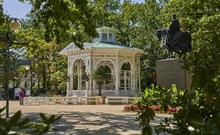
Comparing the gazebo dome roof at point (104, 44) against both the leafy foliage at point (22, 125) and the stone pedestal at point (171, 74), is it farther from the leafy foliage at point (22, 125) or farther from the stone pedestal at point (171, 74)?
the leafy foliage at point (22, 125)

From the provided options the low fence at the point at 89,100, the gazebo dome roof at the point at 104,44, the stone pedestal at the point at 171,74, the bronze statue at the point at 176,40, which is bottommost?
the low fence at the point at 89,100

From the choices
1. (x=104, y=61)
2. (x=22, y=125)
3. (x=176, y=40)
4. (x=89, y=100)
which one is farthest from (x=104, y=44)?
(x=22, y=125)

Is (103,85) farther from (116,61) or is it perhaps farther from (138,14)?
(138,14)

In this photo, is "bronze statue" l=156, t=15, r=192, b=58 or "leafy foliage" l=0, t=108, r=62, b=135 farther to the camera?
"bronze statue" l=156, t=15, r=192, b=58

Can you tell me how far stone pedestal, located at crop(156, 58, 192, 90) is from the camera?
17656mm

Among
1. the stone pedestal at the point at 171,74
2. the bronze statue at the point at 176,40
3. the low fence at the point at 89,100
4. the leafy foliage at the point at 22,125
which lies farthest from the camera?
the low fence at the point at 89,100

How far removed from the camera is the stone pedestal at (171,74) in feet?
57.9

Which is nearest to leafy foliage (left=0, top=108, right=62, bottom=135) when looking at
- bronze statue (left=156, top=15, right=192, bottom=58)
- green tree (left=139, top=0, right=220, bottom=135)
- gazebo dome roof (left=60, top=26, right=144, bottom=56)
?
green tree (left=139, top=0, right=220, bottom=135)

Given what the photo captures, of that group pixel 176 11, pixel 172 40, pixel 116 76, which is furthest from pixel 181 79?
pixel 176 11

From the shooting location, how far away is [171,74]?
18.3 m

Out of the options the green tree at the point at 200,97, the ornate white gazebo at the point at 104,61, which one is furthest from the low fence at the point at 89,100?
the green tree at the point at 200,97

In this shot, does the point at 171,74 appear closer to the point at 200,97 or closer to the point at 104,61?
the point at 200,97

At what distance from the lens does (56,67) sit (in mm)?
47688

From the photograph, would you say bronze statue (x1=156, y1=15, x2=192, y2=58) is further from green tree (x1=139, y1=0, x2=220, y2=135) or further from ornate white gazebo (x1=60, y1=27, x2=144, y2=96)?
green tree (x1=139, y1=0, x2=220, y2=135)
